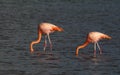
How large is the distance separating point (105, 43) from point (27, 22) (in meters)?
8.55

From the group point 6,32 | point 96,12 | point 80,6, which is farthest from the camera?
point 80,6

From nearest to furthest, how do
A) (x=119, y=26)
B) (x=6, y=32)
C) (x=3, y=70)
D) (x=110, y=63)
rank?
(x=3, y=70), (x=110, y=63), (x=6, y=32), (x=119, y=26)

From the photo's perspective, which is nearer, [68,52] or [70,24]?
[68,52]

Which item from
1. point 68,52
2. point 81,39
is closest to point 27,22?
point 81,39

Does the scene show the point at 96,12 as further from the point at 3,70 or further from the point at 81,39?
the point at 3,70

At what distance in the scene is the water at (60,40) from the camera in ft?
53.2

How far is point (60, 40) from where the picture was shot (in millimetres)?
22094

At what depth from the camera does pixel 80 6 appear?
3994cm

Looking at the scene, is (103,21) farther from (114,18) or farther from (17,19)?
(17,19)

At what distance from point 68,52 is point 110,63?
2470mm

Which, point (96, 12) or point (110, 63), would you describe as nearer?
point (110, 63)

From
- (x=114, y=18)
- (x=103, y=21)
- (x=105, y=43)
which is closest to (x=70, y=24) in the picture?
(x=103, y=21)

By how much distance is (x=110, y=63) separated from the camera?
17.2 m

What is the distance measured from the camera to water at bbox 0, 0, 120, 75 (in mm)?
16219
